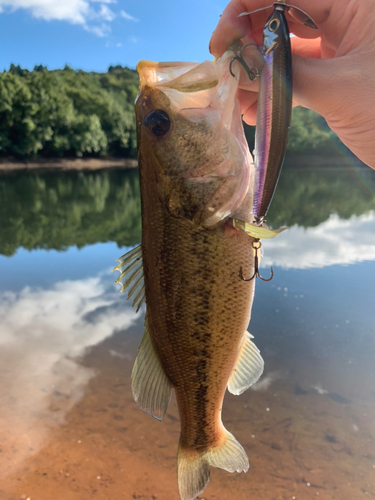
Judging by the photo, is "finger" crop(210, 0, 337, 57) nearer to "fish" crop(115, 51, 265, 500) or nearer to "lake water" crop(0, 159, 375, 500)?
"fish" crop(115, 51, 265, 500)

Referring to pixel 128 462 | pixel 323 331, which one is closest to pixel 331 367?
pixel 323 331

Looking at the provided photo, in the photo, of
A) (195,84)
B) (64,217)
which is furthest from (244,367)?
(64,217)

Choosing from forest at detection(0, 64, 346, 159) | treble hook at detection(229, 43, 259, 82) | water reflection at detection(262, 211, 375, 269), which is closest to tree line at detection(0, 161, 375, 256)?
water reflection at detection(262, 211, 375, 269)

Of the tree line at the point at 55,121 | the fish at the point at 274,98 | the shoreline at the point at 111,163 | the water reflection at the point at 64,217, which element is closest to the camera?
the fish at the point at 274,98

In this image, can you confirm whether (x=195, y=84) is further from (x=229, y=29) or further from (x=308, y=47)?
(x=308, y=47)

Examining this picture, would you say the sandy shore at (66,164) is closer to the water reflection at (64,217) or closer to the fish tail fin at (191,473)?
the water reflection at (64,217)

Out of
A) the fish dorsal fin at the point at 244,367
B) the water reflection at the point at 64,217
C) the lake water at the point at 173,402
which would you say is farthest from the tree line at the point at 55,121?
the fish dorsal fin at the point at 244,367
